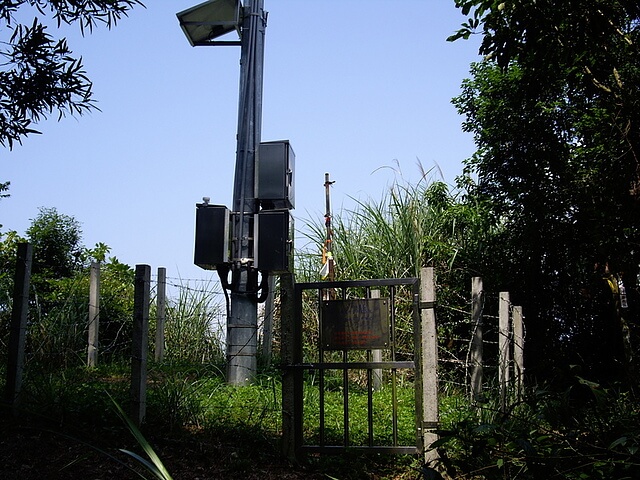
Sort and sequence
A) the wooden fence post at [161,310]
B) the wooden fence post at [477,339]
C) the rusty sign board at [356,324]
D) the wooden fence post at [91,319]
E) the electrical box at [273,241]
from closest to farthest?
the rusty sign board at [356,324]
the wooden fence post at [477,339]
the electrical box at [273,241]
the wooden fence post at [91,319]
the wooden fence post at [161,310]

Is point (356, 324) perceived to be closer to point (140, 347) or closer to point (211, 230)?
point (140, 347)

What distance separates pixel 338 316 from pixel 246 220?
87.2 inches

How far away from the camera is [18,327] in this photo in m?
5.62

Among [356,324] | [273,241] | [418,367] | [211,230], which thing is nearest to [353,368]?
[356,324]

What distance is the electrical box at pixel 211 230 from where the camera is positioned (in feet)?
23.7

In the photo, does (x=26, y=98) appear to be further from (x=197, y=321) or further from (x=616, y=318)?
(x=616, y=318)

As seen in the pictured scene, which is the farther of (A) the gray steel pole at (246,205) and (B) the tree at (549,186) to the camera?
(B) the tree at (549,186)

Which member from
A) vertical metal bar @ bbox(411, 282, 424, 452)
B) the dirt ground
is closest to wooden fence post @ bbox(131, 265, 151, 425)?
the dirt ground

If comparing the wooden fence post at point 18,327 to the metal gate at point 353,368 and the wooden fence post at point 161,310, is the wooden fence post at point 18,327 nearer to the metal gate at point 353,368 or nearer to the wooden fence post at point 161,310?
the metal gate at point 353,368

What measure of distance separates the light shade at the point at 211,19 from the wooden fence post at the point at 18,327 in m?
3.59

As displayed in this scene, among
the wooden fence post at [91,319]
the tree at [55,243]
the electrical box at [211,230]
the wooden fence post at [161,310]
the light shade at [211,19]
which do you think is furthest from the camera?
the tree at [55,243]

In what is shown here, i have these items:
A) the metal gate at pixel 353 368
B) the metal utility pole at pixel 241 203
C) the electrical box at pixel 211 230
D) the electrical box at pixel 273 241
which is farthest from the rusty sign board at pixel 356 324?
the electrical box at pixel 211 230

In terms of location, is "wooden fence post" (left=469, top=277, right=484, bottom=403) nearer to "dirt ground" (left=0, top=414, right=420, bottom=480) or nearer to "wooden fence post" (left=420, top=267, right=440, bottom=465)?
"wooden fence post" (left=420, top=267, right=440, bottom=465)

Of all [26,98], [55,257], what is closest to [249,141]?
[26,98]
